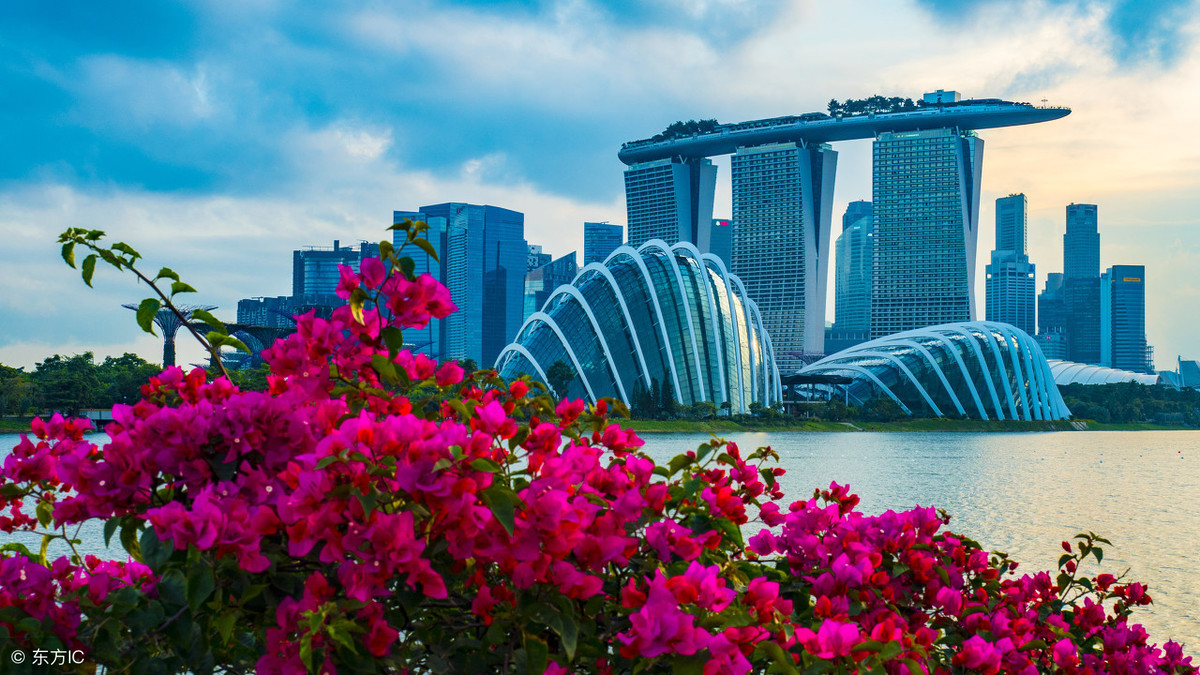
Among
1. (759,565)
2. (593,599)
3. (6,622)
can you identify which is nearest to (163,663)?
(6,622)

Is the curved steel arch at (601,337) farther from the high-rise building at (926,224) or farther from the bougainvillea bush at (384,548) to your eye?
the high-rise building at (926,224)

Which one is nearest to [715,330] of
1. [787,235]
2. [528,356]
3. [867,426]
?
[528,356]

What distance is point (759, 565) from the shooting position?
3279mm

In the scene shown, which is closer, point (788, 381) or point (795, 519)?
point (795, 519)

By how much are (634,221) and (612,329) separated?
83.0 m

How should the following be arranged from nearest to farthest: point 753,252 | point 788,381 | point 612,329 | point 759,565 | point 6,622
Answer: point 6,622 < point 759,565 < point 612,329 < point 788,381 < point 753,252

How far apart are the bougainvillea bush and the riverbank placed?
49523 mm

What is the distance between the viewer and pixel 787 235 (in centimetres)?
14275

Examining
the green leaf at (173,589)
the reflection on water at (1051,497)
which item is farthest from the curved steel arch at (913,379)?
the green leaf at (173,589)

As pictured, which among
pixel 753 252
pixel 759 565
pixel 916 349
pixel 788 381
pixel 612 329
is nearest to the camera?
pixel 759 565

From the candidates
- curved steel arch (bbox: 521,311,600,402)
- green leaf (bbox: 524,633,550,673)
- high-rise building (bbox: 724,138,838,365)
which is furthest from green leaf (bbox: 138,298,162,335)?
high-rise building (bbox: 724,138,838,365)

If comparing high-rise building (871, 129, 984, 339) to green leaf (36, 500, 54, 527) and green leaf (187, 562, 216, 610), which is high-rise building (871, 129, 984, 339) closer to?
green leaf (36, 500, 54, 527)

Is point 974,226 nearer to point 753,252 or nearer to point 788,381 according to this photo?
point 753,252

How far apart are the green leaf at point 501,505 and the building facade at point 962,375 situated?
82.1m
